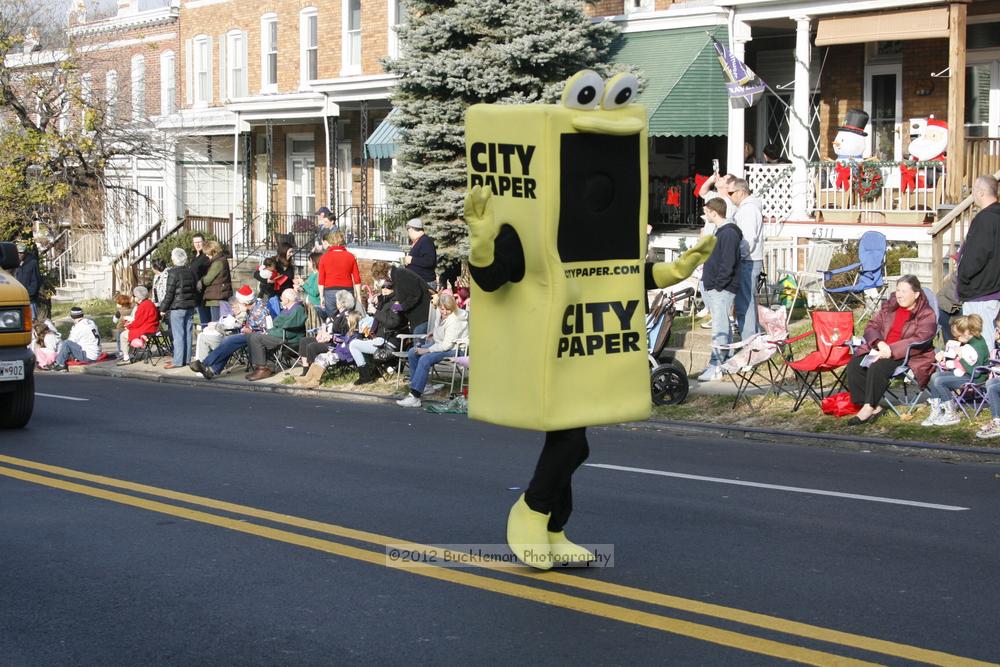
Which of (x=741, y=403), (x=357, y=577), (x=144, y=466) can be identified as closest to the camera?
(x=357, y=577)

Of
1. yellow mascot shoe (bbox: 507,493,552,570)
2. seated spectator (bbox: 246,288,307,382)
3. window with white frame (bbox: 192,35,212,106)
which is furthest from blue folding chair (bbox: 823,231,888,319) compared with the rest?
window with white frame (bbox: 192,35,212,106)

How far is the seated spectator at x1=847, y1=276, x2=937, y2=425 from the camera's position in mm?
11820

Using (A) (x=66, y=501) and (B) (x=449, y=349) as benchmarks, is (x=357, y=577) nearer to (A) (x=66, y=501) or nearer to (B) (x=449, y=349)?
(A) (x=66, y=501)

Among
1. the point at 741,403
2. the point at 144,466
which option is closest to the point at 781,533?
the point at 144,466

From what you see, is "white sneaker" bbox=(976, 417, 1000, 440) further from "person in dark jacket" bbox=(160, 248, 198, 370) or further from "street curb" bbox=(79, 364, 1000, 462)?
"person in dark jacket" bbox=(160, 248, 198, 370)

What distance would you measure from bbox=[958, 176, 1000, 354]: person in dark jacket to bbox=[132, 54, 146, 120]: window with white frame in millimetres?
25984

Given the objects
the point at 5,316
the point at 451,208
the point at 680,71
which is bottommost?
the point at 5,316

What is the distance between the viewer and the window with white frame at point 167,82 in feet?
130

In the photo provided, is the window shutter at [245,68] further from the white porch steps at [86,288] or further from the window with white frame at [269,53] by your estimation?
the white porch steps at [86,288]

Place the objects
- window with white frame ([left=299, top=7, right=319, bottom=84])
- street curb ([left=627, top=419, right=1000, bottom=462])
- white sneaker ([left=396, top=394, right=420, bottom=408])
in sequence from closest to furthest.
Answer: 1. street curb ([left=627, top=419, right=1000, bottom=462])
2. white sneaker ([left=396, top=394, right=420, bottom=408])
3. window with white frame ([left=299, top=7, right=319, bottom=84])

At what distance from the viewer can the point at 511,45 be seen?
21672mm

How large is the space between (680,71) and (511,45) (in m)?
2.97

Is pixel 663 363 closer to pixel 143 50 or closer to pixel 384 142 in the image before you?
pixel 384 142

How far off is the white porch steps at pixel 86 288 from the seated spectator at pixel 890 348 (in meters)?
28.3
